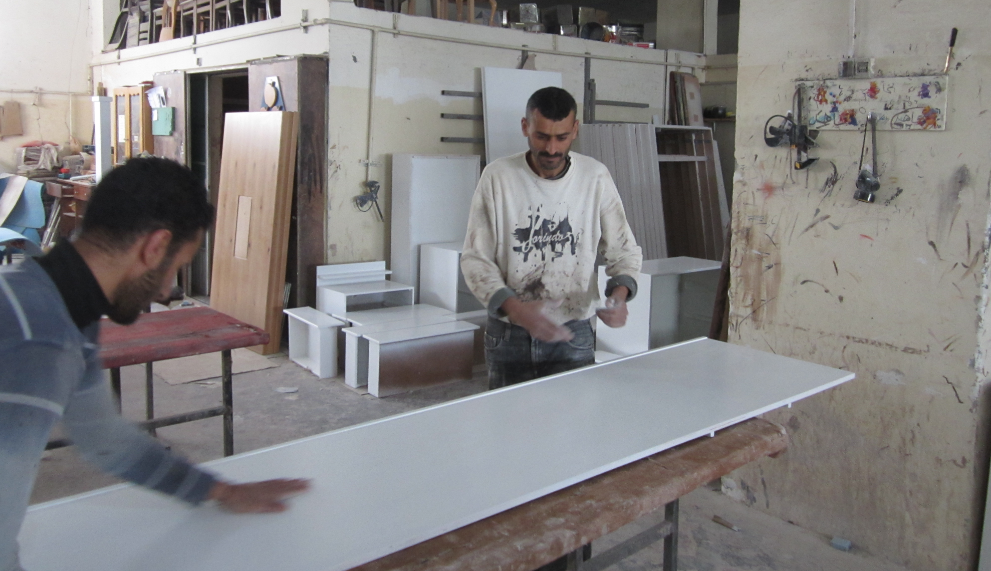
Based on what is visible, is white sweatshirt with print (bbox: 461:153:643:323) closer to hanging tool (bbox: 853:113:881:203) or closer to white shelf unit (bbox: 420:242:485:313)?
hanging tool (bbox: 853:113:881:203)

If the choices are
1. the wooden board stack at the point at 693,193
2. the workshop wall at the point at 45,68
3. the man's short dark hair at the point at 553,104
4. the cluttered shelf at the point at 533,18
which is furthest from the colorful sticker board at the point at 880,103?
the workshop wall at the point at 45,68

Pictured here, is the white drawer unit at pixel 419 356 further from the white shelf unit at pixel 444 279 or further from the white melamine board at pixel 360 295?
the white melamine board at pixel 360 295

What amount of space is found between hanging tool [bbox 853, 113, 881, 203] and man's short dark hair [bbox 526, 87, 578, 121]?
3.86 ft

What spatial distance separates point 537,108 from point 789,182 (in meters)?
1.27

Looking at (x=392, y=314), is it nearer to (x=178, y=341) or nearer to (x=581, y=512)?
(x=178, y=341)

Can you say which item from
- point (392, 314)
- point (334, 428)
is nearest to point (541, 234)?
point (334, 428)

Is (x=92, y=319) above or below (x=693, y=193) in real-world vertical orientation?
below

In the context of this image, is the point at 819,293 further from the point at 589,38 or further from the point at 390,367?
the point at 589,38

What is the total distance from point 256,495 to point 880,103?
2485 mm

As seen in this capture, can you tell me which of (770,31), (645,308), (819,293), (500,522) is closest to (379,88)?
(645,308)

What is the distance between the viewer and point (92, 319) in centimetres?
104

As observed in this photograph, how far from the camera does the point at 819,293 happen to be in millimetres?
3012

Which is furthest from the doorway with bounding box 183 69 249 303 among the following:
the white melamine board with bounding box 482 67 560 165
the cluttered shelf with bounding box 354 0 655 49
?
the white melamine board with bounding box 482 67 560 165

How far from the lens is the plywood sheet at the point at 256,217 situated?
17.6 ft
